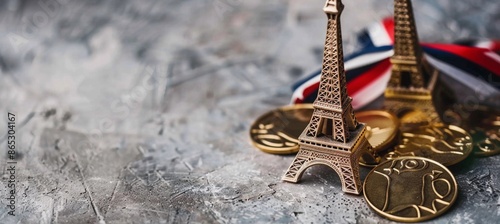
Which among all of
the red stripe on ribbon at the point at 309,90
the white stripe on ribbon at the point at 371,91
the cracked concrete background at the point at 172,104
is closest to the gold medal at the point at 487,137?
the cracked concrete background at the point at 172,104

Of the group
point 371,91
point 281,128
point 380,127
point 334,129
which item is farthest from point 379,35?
point 334,129

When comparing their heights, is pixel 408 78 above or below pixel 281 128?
above

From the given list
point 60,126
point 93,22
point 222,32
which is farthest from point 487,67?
point 93,22

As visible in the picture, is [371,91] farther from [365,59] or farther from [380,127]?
[380,127]

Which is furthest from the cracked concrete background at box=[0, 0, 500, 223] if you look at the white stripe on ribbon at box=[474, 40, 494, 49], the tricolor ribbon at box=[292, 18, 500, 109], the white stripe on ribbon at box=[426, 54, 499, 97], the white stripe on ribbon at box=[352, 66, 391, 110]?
the white stripe on ribbon at box=[426, 54, 499, 97]

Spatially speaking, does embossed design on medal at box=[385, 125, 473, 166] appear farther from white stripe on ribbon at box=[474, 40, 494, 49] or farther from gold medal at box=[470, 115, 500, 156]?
white stripe on ribbon at box=[474, 40, 494, 49]

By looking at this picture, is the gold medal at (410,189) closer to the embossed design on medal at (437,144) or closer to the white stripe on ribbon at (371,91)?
the embossed design on medal at (437,144)

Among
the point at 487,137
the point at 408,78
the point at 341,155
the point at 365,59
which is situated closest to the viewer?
the point at 341,155
